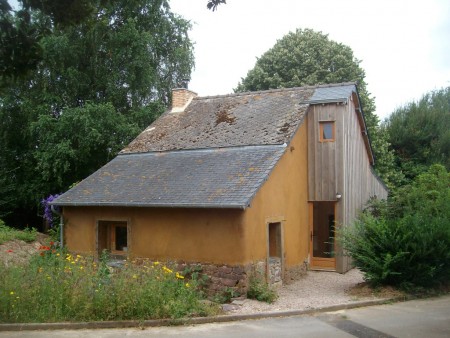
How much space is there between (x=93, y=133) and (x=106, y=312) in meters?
13.0

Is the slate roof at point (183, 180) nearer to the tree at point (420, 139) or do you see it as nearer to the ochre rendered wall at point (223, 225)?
the ochre rendered wall at point (223, 225)

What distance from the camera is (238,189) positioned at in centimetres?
1277

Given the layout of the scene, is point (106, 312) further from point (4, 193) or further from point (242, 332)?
point (4, 193)

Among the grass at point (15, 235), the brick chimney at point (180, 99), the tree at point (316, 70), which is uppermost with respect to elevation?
the tree at point (316, 70)

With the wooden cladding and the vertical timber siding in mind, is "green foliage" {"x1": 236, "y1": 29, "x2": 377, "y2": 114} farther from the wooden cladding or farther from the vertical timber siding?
the wooden cladding

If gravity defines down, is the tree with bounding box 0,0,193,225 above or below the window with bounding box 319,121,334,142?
above

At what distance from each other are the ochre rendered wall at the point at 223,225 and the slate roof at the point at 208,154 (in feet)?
1.47

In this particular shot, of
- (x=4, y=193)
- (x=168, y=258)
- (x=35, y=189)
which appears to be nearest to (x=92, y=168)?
(x=35, y=189)

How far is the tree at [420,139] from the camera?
100 feet

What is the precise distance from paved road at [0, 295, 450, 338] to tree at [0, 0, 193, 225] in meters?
13.6

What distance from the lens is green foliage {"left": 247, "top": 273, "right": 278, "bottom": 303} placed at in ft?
39.6

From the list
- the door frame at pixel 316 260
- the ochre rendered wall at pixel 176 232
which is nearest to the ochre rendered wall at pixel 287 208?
the door frame at pixel 316 260

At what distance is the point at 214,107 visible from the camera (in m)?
19.5

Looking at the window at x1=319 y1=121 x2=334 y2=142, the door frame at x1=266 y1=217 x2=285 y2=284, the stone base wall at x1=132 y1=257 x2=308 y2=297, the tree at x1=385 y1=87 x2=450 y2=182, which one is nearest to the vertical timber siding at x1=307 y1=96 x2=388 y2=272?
the window at x1=319 y1=121 x2=334 y2=142
